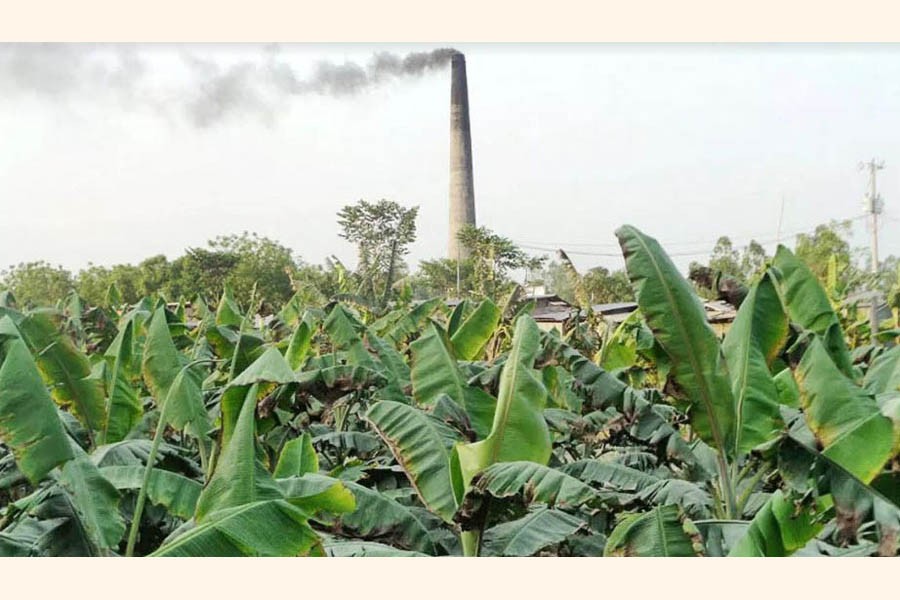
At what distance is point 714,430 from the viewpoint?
252cm

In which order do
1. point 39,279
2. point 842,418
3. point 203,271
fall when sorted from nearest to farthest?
point 842,418
point 39,279
point 203,271

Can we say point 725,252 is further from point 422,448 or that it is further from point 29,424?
point 29,424

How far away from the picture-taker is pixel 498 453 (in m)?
2.48

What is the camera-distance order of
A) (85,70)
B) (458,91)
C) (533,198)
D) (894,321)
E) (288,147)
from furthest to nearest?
(458,91) < (288,147) < (533,198) < (894,321) < (85,70)

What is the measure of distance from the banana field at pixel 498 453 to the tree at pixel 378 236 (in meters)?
4.98

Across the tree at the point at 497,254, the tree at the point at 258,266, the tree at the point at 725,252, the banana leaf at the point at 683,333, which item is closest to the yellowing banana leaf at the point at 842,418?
the banana leaf at the point at 683,333

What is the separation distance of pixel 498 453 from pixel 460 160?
21154mm

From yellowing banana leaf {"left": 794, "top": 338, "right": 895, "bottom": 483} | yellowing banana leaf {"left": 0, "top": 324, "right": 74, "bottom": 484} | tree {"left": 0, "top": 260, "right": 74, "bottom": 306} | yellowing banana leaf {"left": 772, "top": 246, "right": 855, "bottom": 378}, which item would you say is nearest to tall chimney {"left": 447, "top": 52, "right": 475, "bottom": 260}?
tree {"left": 0, "top": 260, "right": 74, "bottom": 306}

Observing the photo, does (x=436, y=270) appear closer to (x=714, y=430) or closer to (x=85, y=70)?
(x=85, y=70)

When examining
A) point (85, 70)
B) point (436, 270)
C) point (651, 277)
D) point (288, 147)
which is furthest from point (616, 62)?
point (436, 270)

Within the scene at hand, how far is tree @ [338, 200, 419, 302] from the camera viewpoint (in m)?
8.98

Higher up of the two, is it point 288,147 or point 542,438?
point 288,147

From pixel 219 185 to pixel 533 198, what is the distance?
174 inches

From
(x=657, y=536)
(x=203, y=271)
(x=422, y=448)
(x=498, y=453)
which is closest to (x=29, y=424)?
(x=422, y=448)
